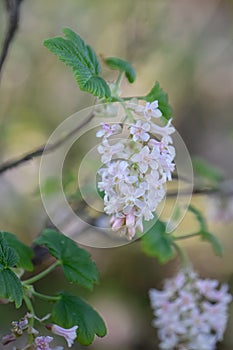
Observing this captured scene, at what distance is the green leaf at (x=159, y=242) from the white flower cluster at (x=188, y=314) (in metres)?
0.06

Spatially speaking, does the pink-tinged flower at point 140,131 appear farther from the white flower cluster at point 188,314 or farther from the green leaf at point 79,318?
the white flower cluster at point 188,314

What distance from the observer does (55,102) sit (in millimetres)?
2650

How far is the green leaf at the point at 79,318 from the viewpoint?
2.71ft

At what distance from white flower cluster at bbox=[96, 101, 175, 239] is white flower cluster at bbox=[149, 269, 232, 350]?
475mm

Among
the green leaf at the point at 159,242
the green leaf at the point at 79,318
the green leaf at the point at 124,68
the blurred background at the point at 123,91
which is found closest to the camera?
the green leaf at the point at 79,318

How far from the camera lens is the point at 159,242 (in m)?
1.15

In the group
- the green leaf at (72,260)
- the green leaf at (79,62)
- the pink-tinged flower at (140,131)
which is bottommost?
the green leaf at (72,260)

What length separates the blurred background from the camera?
2352 mm

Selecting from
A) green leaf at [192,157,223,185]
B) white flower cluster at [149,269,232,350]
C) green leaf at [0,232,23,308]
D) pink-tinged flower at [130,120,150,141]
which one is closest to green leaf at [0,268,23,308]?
green leaf at [0,232,23,308]

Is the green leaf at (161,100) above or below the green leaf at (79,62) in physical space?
below

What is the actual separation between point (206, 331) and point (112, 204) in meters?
0.56

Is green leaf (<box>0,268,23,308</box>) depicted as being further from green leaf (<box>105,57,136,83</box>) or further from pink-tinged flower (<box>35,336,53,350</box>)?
green leaf (<box>105,57,136,83</box>)

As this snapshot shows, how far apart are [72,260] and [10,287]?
190 mm

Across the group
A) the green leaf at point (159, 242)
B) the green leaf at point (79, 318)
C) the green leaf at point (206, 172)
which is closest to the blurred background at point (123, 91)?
the green leaf at point (206, 172)
